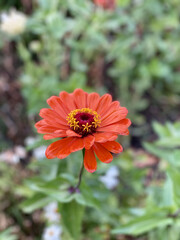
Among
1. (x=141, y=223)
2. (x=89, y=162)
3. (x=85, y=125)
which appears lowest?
(x=141, y=223)

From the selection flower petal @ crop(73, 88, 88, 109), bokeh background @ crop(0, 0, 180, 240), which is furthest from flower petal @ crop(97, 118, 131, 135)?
bokeh background @ crop(0, 0, 180, 240)

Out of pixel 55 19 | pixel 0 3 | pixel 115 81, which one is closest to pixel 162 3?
pixel 115 81

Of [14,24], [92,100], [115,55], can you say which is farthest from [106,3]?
[92,100]

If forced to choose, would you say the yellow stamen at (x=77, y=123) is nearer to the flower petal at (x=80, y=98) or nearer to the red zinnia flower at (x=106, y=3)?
the flower petal at (x=80, y=98)

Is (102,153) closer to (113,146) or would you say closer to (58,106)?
(113,146)

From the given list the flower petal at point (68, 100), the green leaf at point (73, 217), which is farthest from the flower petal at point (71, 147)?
the green leaf at point (73, 217)

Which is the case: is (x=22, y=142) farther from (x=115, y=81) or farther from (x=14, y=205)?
(x=115, y=81)
